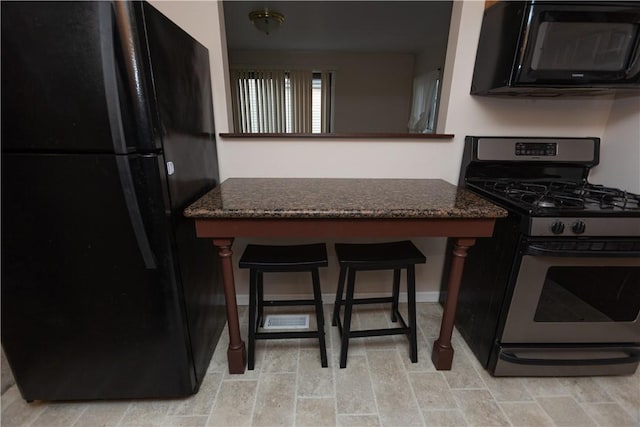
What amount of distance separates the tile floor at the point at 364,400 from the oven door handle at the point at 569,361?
0.42 ft

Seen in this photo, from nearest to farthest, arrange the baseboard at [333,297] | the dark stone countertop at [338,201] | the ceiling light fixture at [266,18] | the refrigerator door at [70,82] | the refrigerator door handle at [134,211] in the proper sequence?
the refrigerator door at [70,82], the refrigerator door handle at [134,211], the dark stone countertop at [338,201], the baseboard at [333,297], the ceiling light fixture at [266,18]

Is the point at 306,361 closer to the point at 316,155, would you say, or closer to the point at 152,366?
the point at 152,366

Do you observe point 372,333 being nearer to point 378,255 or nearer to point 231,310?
point 378,255

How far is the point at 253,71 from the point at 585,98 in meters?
4.15

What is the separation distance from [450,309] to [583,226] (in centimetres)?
66

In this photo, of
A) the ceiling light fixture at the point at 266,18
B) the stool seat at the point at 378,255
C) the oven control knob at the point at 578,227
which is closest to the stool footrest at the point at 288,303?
the stool seat at the point at 378,255

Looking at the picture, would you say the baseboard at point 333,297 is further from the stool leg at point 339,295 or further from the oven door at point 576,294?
the oven door at point 576,294

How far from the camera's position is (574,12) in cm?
122

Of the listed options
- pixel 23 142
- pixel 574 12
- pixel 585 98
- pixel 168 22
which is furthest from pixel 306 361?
pixel 585 98

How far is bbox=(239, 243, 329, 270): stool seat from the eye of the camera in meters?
1.35

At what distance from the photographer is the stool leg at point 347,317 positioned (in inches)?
56.3

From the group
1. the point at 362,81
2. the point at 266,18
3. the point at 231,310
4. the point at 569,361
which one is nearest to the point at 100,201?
the point at 231,310

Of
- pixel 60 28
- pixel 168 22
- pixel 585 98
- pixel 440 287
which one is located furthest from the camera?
pixel 440 287

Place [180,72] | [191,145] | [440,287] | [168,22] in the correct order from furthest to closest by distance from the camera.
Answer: [440,287] → [191,145] → [180,72] → [168,22]
